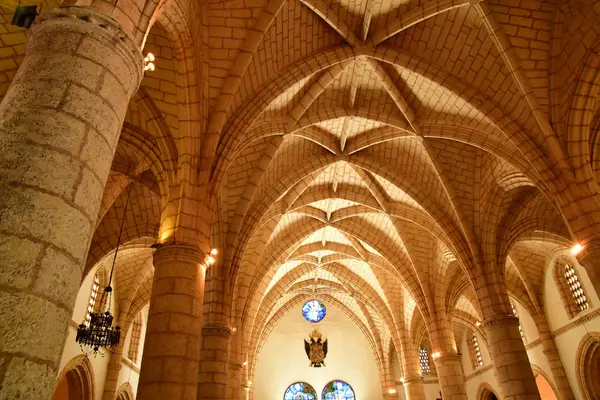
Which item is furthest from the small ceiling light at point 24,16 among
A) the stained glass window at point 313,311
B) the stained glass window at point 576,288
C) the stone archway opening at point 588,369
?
the stained glass window at point 313,311

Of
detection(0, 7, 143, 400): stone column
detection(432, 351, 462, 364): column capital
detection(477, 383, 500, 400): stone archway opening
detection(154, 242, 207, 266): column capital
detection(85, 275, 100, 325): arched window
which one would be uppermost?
detection(85, 275, 100, 325): arched window

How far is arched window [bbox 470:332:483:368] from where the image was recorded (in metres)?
23.3

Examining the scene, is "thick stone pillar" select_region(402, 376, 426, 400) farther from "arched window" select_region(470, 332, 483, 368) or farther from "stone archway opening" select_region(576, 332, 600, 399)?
"stone archway opening" select_region(576, 332, 600, 399)

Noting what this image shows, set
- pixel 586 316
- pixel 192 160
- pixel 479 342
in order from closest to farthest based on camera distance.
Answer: pixel 192 160 < pixel 586 316 < pixel 479 342

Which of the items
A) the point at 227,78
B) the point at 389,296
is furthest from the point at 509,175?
the point at 389,296

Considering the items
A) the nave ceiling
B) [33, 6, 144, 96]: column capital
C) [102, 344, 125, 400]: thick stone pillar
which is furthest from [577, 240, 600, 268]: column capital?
[102, 344, 125, 400]: thick stone pillar

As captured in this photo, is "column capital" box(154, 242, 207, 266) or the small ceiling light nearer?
the small ceiling light

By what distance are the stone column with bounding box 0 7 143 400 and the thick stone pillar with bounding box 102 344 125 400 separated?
48.6 feet

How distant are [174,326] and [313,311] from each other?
68.2ft

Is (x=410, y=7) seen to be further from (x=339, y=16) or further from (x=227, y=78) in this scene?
(x=227, y=78)

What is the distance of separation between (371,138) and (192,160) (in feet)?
21.2

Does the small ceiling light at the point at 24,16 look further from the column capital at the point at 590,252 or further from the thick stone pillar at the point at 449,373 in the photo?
the thick stone pillar at the point at 449,373

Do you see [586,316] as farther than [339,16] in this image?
Yes

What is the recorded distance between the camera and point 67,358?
13.2 metres
